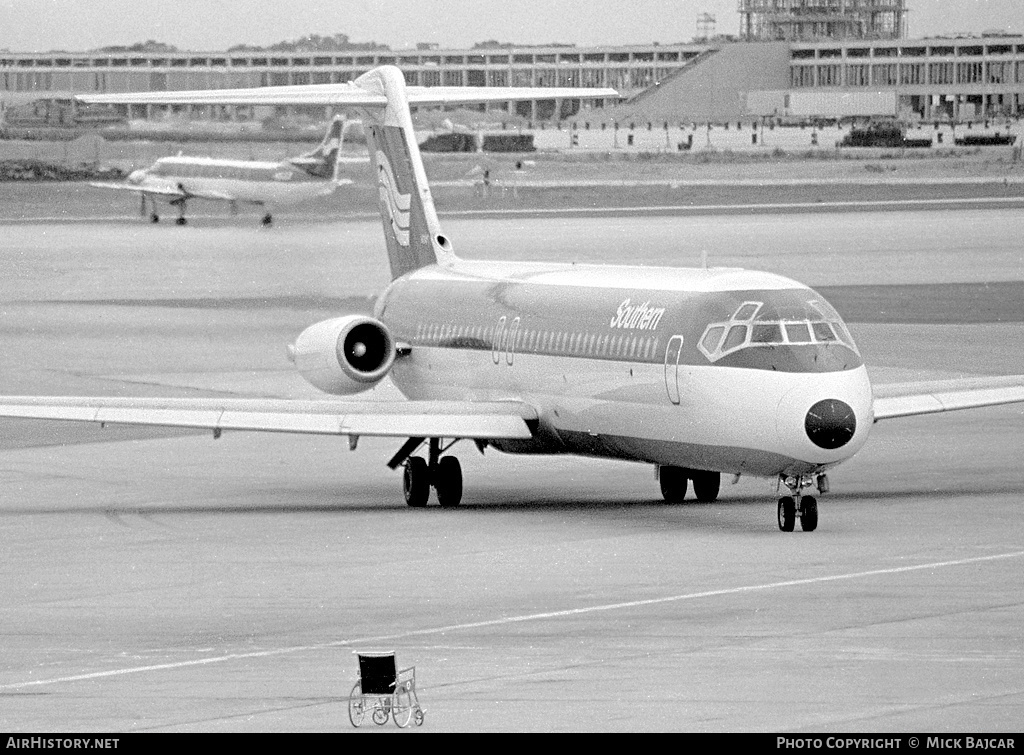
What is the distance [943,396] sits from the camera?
28.6 metres

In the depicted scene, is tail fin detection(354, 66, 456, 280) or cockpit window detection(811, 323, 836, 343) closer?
cockpit window detection(811, 323, 836, 343)

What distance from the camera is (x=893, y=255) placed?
282 ft

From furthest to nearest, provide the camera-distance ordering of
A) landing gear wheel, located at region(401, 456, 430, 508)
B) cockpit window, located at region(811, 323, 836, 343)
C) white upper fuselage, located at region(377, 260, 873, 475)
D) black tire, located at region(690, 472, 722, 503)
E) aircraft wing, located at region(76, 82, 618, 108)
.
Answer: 1. aircraft wing, located at region(76, 82, 618, 108)
2. landing gear wheel, located at region(401, 456, 430, 508)
3. black tire, located at region(690, 472, 722, 503)
4. cockpit window, located at region(811, 323, 836, 343)
5. white upper fuselage, located at region(377, 260, 873, 475)

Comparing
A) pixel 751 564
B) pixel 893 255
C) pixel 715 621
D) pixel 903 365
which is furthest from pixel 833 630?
pixel 893 255

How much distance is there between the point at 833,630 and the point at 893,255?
68.4m

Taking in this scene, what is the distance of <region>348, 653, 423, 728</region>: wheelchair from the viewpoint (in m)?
14.6

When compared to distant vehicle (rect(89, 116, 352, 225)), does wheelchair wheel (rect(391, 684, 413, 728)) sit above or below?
below

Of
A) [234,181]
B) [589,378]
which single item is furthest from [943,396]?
[234,181]

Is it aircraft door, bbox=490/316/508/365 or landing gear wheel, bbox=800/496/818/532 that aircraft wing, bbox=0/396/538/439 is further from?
landing gear wheel, bbox=800/496/818/532

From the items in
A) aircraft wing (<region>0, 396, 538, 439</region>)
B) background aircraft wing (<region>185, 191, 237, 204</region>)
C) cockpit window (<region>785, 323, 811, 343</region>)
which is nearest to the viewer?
cockpit window (<region>785, 323, 811, 343</region>)

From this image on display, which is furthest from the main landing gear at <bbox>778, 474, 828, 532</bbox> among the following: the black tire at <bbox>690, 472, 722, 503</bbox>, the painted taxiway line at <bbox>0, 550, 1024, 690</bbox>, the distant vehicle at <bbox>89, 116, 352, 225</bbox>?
the distant vehicle at <bbox>89, 116, 352, 225</bbox>

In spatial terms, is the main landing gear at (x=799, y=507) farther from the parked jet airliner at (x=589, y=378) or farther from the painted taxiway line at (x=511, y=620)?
the painted taxiway line at (x=511, y=620)

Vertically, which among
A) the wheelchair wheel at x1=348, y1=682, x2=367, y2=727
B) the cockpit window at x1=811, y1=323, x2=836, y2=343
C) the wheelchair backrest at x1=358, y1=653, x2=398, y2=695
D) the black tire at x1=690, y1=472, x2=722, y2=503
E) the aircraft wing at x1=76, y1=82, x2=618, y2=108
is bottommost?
the black tire at x1=690, y1=472, x2=722, y2=503

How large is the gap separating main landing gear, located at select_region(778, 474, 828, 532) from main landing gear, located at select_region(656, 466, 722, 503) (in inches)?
128
